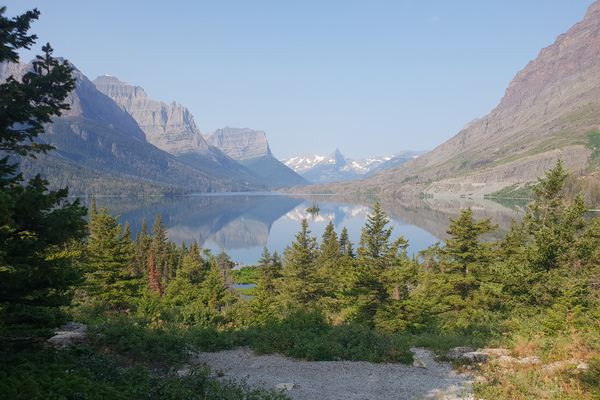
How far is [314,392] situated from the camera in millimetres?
10320

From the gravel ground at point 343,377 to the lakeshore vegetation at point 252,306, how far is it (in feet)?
2.20

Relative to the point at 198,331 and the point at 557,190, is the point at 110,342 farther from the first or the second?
the point at 557,190

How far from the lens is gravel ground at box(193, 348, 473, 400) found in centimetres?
1016

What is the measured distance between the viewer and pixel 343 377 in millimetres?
11758

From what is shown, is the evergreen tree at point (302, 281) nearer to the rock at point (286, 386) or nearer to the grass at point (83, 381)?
the rock at point (286, 386)

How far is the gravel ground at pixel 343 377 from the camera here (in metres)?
10.2

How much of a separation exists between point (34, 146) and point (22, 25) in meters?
3.67

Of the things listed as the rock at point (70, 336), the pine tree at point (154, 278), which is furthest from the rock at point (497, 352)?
the pine tree at point (154, 278)

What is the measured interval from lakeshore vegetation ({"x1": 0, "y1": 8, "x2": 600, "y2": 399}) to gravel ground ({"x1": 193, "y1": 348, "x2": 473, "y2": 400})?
0.67m

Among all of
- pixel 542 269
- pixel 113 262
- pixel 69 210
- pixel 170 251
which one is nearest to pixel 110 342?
pixel 69 210

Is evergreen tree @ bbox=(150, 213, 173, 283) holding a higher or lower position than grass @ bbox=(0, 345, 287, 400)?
lower

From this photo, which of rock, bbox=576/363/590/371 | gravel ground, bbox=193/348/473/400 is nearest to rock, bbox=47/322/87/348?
gravel ground, bbox=193/348/473/400

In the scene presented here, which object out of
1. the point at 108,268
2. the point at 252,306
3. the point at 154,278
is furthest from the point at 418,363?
the point at 154,278

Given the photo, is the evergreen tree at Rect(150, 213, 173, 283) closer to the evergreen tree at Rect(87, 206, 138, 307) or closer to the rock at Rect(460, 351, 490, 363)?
the evergreen tree at Rect(87, 206, 138, 307)
